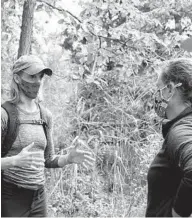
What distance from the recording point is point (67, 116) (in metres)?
4.97

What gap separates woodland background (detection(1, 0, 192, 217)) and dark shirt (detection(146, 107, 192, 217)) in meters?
2.18

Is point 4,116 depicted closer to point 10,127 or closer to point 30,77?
point 10,127

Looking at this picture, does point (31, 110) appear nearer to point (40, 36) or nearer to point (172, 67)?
point (172, 67)

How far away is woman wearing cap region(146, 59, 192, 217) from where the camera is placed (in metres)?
→ 1.25

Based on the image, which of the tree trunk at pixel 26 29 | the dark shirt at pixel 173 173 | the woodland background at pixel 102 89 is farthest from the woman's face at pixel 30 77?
the woodland background at pixel 102 89

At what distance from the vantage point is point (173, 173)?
4.49ft

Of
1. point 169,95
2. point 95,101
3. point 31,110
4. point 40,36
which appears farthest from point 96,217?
point 40,36

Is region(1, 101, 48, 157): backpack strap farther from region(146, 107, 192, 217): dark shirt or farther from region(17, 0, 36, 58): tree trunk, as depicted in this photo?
region(17, 0, 36, 58): tree trunk

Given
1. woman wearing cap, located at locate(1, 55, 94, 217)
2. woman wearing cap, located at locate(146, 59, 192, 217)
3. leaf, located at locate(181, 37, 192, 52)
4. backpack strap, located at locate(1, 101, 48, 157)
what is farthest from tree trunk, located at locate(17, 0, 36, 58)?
leaf, located at locate(181, 37, 192, 52)

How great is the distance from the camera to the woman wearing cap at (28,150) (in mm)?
1912

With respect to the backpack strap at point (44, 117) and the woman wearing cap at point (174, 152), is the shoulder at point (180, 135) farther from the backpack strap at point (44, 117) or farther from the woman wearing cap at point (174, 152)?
the backpack strap at point (44, 117)

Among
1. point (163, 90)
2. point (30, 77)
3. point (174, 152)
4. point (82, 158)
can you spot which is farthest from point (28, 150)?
point (174, 152)

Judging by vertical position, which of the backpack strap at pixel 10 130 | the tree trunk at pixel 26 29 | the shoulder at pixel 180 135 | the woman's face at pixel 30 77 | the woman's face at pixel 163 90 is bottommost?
the backpack strap at pixel 10 130

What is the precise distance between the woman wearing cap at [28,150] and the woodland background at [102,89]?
139 cm
